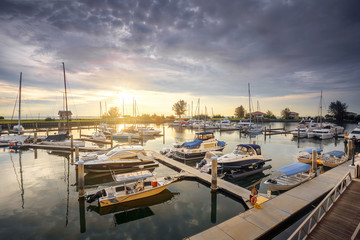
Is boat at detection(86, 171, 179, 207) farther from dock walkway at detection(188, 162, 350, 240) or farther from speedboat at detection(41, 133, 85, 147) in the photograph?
speedboat at detection(41, 133, 85, 147)

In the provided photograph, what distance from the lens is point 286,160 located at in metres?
26.2

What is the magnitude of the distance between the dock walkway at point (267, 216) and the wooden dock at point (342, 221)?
2198 mm

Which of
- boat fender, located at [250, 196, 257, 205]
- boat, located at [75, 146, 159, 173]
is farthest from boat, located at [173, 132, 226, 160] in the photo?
boat fender, located at [250, 196, 257, 205]

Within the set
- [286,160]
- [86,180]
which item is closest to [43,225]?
[86,180]

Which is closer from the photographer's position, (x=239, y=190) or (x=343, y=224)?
(x=343, y=224)

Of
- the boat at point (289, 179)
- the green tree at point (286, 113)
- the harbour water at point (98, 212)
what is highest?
the green tree at point (286, 113)

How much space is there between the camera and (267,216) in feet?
33.0

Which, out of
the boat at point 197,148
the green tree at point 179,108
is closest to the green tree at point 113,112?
the green tree at point 179,108

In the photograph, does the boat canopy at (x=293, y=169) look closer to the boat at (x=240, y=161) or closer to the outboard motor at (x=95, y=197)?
the boat at (x=240, y=161)

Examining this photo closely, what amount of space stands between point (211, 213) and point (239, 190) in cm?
320

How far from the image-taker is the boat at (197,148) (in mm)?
25125

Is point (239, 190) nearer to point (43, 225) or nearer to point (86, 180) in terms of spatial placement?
point (43, 225)

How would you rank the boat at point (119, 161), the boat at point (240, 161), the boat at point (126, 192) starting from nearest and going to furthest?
the boat at point (126, 192) < the boat at point (240, 161) < the boat at point (119, 161)

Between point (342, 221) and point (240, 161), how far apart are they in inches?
438
